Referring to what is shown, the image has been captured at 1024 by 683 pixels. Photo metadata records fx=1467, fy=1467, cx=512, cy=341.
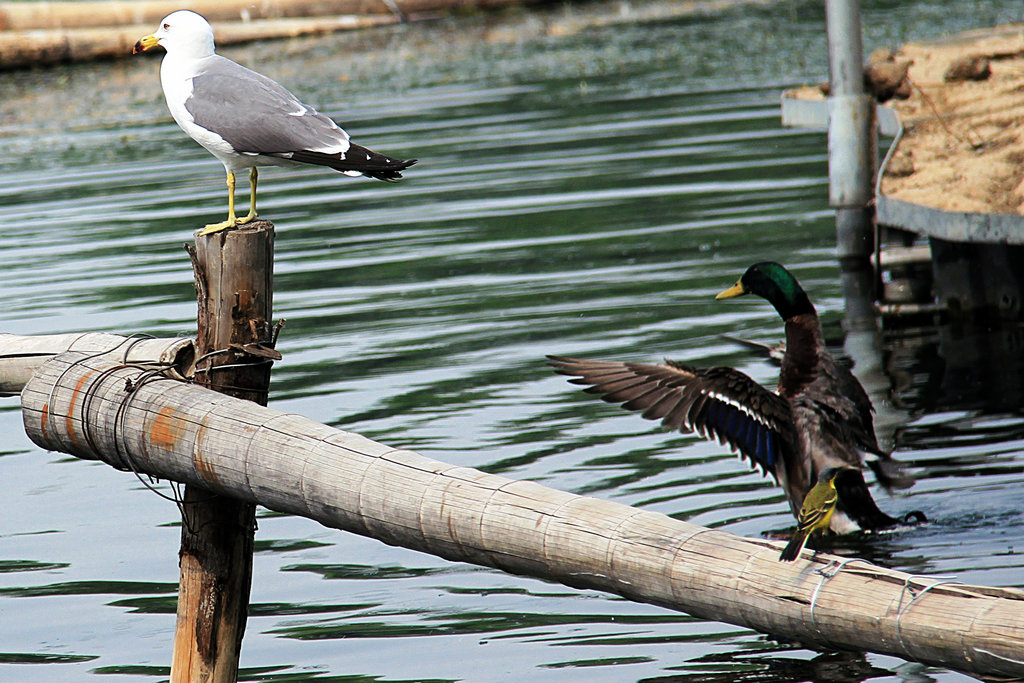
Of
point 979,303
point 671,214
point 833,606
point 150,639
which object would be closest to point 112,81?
point 671,214

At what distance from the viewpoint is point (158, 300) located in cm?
1028

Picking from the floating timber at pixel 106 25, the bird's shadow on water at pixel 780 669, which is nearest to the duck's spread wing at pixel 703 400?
the bird's shadow on water at pixel 780 669

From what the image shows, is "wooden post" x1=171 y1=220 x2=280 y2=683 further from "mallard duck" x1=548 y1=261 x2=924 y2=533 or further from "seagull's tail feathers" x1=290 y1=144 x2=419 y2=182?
"mallard duck" x1=548 y1=261 x2=924 y2=533

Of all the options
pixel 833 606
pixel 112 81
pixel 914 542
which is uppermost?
pixel 112 81

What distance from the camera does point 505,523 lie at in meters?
3.56

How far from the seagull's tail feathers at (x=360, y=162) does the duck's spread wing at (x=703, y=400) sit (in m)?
0.99

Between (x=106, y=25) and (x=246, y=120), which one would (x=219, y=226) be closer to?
(x=246, y=120)

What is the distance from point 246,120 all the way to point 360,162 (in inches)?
18.8

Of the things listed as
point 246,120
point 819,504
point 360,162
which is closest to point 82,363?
point 246,120

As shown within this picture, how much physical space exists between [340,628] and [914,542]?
2.13 m

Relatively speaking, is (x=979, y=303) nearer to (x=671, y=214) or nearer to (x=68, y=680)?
(x=671, y=214)

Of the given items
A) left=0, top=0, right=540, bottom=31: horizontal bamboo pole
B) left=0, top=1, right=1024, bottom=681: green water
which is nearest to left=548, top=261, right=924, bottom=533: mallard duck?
left=0, top=1, right=1024, bottom=681: green water

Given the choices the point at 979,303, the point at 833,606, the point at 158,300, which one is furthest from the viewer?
the point at 158,300

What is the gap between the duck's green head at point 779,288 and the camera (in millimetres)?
5801
